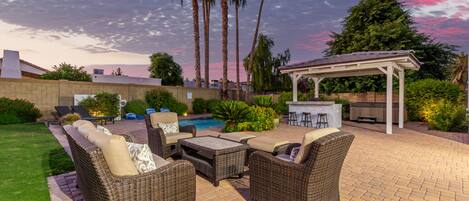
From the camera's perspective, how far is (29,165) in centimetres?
441

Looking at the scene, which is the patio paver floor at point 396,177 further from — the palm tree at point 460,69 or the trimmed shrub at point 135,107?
the palm tree at point 460,69

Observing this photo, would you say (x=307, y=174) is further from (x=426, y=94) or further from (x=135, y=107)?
(x=135, y=107)

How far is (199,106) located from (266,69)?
28.0 ft

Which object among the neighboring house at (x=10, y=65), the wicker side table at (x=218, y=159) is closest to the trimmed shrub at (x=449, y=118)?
the wicker side table at (x=218, y=159)

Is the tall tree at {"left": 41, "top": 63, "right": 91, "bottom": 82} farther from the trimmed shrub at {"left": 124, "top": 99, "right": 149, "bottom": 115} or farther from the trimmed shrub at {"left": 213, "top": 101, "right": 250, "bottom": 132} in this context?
the trimmed shrub at {"left": 213, "top": 101, "right": 250, "bottom": 132}

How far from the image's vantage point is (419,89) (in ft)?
39.4

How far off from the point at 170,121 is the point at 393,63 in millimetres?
7882

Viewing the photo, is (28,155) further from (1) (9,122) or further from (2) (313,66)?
(2) (313,66)

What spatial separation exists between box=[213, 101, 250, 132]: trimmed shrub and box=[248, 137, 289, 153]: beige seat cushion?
446cm

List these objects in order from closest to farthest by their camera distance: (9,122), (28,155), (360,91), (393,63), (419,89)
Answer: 1. (28,155)
2. (393,63)
3. (9,122)
4. (419,89)
5. (360,91)

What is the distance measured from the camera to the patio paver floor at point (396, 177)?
3393 mm

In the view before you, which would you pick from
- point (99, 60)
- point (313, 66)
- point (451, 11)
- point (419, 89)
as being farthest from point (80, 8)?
point (451, 11)

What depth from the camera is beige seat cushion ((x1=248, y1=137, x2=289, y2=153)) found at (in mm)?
3983

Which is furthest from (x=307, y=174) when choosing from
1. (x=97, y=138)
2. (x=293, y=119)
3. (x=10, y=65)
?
(x=10, y=65)
